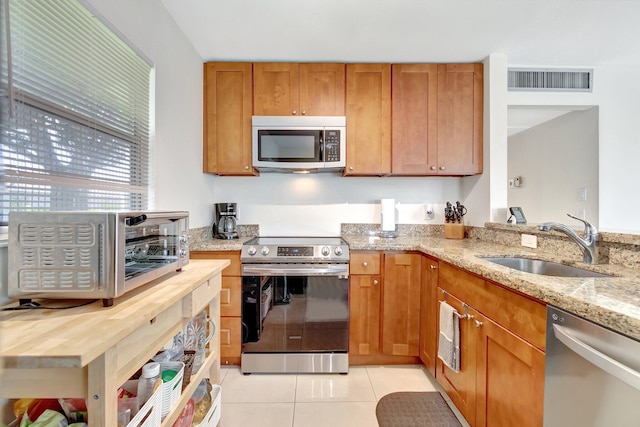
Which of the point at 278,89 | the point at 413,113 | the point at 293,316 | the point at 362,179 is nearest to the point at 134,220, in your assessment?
the point at 293,316

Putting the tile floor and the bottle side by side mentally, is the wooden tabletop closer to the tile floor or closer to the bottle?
the bottle

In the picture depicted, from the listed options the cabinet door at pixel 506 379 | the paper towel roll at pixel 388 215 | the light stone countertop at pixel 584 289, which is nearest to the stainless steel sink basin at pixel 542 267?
the light stone countertop at pixel 584 289

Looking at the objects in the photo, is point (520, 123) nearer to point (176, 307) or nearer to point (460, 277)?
point (460, 277)

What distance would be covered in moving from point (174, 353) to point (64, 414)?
0.44 meters

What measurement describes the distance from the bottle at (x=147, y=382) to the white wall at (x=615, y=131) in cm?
297

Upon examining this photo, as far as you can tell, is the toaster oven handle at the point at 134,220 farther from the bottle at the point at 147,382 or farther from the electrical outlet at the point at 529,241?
the electrical outlet at the point at 529,241

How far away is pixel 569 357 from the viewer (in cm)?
88

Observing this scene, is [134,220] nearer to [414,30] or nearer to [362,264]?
[362,264]

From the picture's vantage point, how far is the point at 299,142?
7.18ft

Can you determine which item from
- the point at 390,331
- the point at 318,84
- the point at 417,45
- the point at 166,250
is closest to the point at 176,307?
the point at 166,250

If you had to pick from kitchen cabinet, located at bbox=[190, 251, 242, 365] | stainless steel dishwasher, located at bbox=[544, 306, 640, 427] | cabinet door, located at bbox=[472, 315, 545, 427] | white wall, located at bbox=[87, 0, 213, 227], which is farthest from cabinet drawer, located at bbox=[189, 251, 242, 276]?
stainless steel dishwasher, located at bbox=[544, 306, 640, 427]

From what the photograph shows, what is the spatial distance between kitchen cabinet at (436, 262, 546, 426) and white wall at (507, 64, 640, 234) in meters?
1.88

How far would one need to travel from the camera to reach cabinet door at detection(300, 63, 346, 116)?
7.41ft

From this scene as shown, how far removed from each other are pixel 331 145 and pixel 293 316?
133 cm
